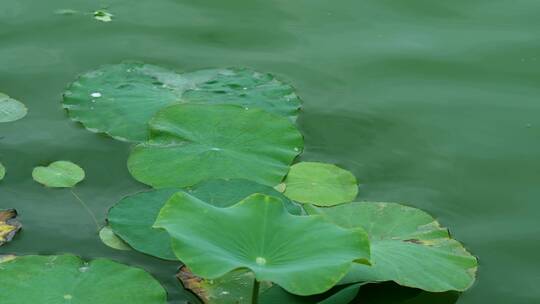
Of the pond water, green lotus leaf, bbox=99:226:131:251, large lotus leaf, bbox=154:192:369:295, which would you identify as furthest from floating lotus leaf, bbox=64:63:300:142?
large lotus leaf, bbox=154:192:369:295

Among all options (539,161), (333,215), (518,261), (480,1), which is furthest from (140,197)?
(480,1)

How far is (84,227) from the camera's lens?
1.83 meters

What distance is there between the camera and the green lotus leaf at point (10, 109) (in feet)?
7.13

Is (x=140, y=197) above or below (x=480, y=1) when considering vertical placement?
below

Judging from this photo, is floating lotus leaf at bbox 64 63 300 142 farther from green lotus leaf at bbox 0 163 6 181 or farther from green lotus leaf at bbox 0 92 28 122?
green lotus leaf at bbox 0 163 6 181

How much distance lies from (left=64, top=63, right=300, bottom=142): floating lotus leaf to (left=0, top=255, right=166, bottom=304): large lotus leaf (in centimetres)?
49

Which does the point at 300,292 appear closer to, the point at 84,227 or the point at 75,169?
the point at 84,227

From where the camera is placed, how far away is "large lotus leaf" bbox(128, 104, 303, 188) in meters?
1.92

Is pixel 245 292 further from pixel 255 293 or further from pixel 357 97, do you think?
pixel 357 97

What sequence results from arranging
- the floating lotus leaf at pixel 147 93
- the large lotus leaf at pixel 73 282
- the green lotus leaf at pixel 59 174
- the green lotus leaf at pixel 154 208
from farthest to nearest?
the floating lotus leaf at pixel 147 93, the green lotus leaf at pixel 59 174, the green lotus leaf at pixel 154 208, the large lotus leaf at pixel 73 282

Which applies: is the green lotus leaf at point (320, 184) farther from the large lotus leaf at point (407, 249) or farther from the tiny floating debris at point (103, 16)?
the tiny floating debris at point (103, 16)

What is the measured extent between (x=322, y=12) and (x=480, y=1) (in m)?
0.46

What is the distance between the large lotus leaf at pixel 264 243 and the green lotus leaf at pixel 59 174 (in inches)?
20.3

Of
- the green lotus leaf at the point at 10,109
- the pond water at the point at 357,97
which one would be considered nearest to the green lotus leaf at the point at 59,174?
the pond water at the point at 357,97
